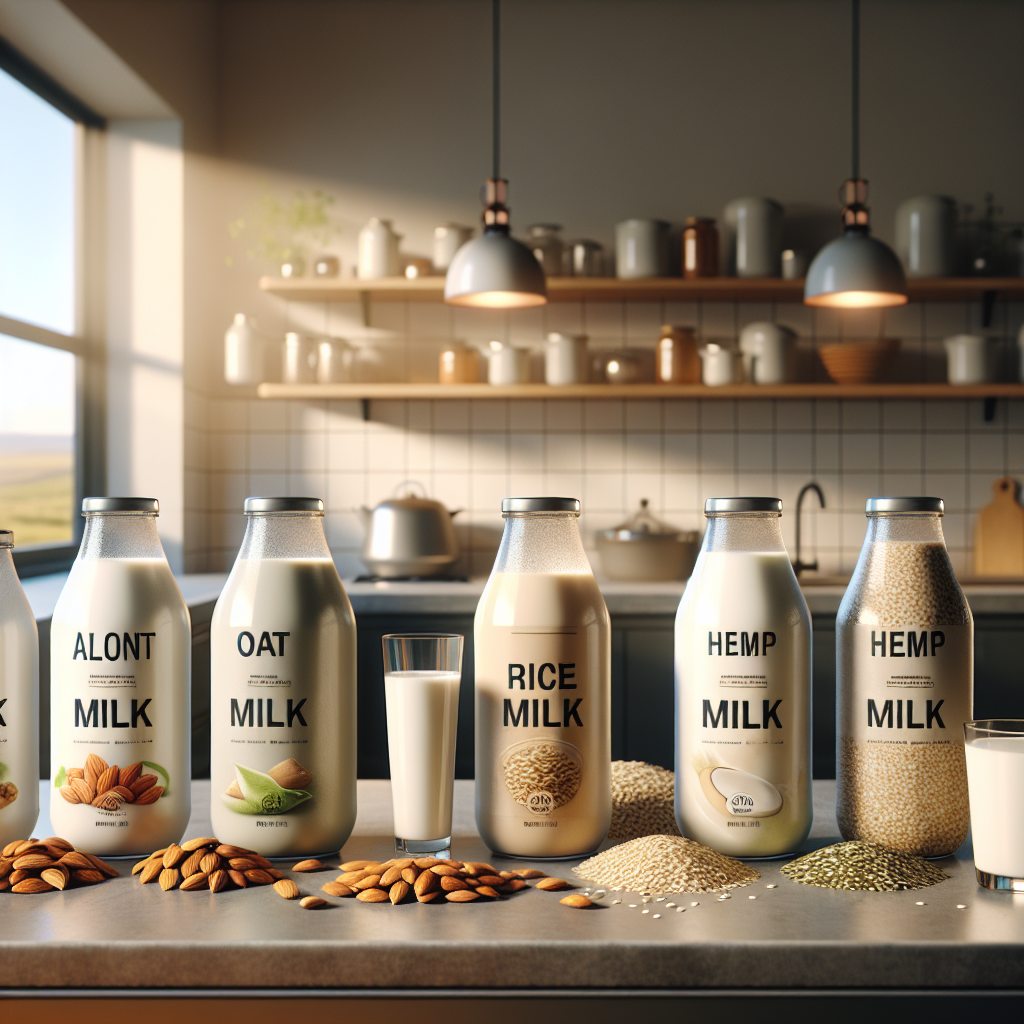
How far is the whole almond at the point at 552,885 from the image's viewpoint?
2.24ft

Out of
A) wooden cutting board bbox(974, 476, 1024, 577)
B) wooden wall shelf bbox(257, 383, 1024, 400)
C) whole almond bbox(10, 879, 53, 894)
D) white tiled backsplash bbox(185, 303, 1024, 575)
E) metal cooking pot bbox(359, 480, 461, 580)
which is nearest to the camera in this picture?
whole almond bbox(10, 879, 53, 894)

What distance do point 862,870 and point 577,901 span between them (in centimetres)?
20

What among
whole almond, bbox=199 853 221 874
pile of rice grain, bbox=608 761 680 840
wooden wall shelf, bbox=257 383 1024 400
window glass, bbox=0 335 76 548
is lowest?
pile of rice grain, bbox=608 761 680 840

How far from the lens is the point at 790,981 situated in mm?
572

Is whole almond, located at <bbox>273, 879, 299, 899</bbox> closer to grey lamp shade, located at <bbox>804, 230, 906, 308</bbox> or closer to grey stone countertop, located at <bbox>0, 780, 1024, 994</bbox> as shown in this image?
grey stone countertop, located at <bbox>0, 780, 1024, 994</bbox>

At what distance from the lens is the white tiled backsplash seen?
11.8 ft

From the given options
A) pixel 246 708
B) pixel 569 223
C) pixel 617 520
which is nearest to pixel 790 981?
pixel 246 708

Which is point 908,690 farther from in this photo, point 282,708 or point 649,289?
point 649,289

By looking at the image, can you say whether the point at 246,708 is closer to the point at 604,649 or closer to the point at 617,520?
the point at 604,649

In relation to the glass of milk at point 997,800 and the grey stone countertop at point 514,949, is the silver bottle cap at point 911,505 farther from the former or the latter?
the grey stone countertop at point 514,949

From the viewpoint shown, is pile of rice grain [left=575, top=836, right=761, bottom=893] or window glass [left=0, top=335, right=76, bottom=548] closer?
pile of rice grain [left=575, top=836, right=761, bottom=893]

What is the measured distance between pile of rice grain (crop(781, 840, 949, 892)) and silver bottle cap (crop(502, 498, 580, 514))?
0.29m

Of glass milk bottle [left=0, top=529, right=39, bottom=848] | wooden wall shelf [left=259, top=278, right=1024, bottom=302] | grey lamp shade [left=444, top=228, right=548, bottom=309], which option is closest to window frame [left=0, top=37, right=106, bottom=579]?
wooden wall shelf [left=259, top=278, right=1024, bottom=302]

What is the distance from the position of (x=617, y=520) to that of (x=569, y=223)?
1.04 m
